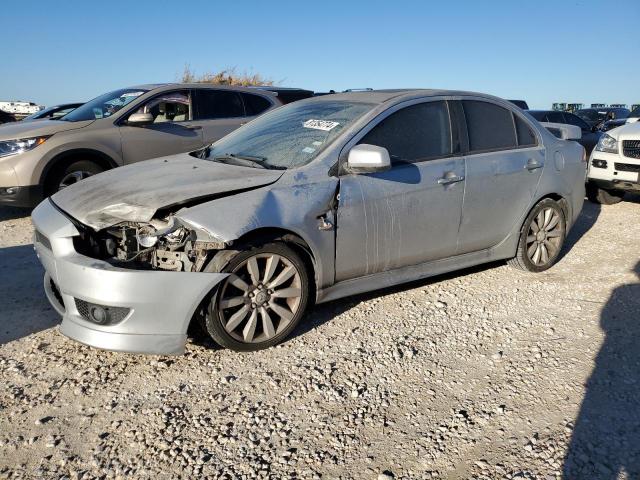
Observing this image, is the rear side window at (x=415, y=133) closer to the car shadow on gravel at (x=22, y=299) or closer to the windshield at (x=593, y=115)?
the car shadow on gravel at (x=22, y=299)

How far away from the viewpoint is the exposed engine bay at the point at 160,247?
→ 3037 mm

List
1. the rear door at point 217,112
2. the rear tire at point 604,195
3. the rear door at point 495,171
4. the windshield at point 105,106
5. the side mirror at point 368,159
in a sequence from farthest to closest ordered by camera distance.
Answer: the rear tire at point 604,195 → the rear door at point 217,112 → the windshield at point 105,106 → the rear door at point 495,171 → the side mirror at point 368,159

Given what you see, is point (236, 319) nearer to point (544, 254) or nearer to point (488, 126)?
point (488, 126)

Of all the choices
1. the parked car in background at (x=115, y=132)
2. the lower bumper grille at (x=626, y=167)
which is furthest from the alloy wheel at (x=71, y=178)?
the lower bumper grille at (x=626, y=167)

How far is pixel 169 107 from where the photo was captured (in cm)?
709

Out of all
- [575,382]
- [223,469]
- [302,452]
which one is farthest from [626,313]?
[223,469]

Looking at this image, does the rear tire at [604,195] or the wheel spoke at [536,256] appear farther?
the rear tire at [604,195]

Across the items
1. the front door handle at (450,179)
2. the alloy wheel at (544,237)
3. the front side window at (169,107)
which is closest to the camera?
the front door handle at (450,179)

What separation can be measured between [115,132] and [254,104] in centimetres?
205

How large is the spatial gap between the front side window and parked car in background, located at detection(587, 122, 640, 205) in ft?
19.1

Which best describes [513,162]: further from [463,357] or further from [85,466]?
[85,466]

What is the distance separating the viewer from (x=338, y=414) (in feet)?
8.97

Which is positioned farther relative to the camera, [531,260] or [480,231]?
[531,260]

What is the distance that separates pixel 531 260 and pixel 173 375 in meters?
3.34
